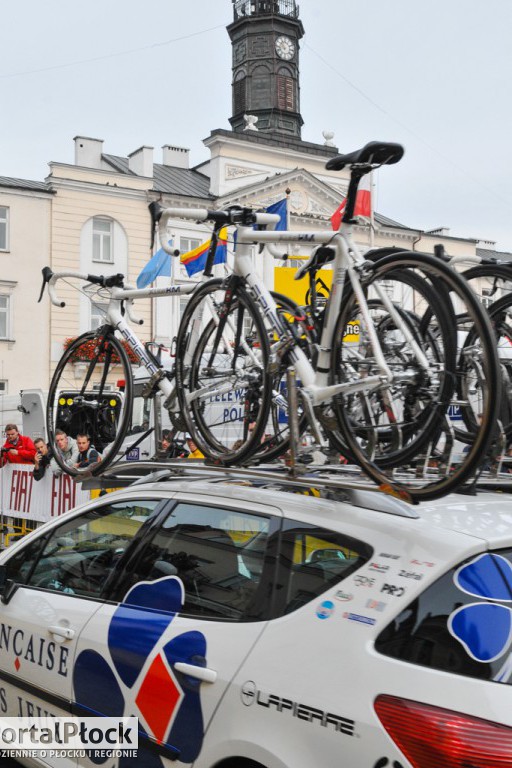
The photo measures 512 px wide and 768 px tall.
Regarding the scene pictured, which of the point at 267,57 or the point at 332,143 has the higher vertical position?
the point at 267,57

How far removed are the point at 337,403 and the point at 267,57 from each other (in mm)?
47242

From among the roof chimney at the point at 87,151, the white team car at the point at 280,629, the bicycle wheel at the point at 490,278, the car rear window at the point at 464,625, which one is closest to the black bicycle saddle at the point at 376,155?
the bicycle wheel at the point at 490,278

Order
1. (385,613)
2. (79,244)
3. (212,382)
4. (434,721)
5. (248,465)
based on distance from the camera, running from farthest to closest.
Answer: (79,244)
(212,382)
(248,465)
(385,613)
(434,721)

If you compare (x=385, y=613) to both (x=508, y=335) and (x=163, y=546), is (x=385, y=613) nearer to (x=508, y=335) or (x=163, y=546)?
(x=163, y=546)

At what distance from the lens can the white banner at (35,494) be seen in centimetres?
1223

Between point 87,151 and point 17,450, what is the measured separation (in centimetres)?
2751

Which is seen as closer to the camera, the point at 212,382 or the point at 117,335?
the point at 212,382

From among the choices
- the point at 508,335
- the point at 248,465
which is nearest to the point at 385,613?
the point at 248,465

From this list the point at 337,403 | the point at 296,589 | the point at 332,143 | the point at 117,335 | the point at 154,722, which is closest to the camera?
the point at 296,589

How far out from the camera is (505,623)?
8.59ft

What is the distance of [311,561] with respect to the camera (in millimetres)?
3156

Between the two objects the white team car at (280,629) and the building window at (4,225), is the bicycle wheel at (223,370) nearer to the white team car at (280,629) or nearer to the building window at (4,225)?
the white team car at (280,629)

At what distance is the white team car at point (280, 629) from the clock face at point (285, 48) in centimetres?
4733

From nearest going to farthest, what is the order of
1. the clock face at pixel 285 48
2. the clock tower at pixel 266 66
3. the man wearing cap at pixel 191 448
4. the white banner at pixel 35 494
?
the man wearing cap at pixel 191 448 → the white banner at pixel 35 494 → the clock tower at pixel 266 66 → the clock face at pixel 285 48
